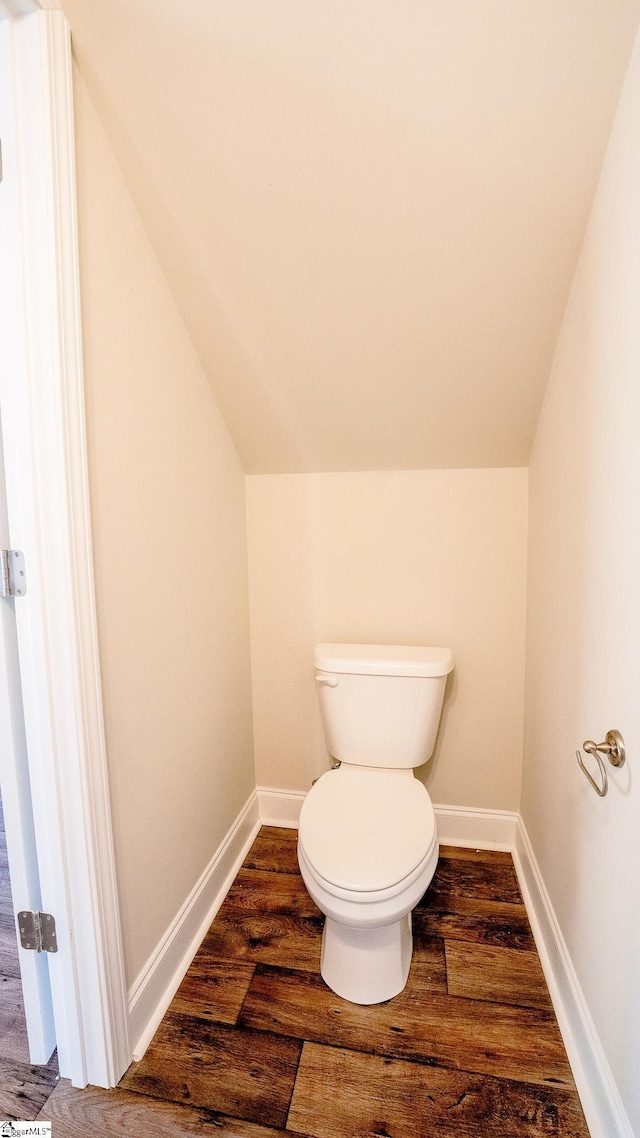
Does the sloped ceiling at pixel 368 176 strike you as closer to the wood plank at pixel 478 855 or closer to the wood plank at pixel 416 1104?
the wood plank at pixel 478 855

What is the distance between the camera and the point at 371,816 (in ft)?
4.40

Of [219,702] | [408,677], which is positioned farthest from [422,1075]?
[219,702]

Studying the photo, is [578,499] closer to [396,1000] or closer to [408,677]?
[408,677]

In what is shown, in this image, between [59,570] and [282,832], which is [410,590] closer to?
[282,832]

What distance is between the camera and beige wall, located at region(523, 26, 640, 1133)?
2.78 feet

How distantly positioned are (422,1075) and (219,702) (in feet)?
3.33

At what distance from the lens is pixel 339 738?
164 centimetres

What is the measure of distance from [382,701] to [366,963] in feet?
2.17

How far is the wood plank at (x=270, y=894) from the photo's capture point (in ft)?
5.10

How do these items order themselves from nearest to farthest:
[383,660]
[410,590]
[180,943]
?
[180,943] → [383,660] → [410,590]

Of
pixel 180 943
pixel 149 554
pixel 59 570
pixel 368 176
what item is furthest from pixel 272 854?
pixel 368 176

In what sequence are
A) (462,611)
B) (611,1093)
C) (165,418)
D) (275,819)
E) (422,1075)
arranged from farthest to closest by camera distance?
(275,819), (462,611), (165,418), (422,1075), (611,1093)

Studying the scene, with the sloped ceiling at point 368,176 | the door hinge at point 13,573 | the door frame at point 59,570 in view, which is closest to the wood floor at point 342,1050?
the door frame at point 59,570

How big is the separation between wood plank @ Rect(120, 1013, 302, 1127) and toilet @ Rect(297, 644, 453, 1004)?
0.23 m
